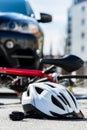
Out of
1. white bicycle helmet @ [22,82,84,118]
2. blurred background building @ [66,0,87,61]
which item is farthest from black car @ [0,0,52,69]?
blurred background building @ [66,0,87,61]

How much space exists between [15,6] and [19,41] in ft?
4.69

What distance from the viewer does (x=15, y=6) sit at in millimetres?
14922

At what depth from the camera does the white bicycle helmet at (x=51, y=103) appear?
882 centimetres

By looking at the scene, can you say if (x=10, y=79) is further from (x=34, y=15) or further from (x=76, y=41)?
(x=76, y=41)

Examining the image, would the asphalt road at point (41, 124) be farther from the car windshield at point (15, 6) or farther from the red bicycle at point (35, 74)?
the car windshield at point (15, 6)

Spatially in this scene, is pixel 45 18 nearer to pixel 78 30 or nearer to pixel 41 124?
pixel 41 124

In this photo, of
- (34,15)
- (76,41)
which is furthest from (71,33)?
(34,15)

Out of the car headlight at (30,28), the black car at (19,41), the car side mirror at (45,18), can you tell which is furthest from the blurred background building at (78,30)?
the car headlight at (30,28)

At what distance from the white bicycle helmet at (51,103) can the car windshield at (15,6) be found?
583 centimetres

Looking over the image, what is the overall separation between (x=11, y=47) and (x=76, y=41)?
106 metres

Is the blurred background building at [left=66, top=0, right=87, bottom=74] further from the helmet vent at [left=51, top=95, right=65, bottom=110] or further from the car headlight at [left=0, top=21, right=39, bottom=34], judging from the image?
the helmet vent at [left=51, top=95, right=65, bottom=110]

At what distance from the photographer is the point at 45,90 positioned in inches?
357

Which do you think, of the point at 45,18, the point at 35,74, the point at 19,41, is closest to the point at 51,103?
the point at 35,74

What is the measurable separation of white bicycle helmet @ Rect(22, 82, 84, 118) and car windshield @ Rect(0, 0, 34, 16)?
229 inches
